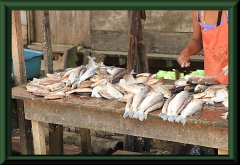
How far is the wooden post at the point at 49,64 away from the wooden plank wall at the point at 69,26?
428 centimetres

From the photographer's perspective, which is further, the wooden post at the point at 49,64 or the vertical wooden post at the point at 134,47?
the vertical wooden post at the point at 134,47

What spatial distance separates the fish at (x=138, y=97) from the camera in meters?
3.27

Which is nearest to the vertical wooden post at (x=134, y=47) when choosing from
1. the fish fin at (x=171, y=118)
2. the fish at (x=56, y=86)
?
the fish at (x=56, y=86)

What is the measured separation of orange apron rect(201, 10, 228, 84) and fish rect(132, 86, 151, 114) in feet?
4.15

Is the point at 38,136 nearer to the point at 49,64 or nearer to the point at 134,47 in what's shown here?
the point at 49,64

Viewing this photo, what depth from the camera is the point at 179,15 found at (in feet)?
25.9

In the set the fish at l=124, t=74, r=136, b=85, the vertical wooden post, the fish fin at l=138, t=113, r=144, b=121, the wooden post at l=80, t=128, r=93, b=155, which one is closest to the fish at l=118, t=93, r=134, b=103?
the fish at l=124, t=74, r=136, b=85

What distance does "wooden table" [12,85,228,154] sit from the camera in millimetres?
3113

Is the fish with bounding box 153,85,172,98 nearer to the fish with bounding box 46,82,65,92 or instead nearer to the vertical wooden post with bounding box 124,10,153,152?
→ the fish with bounding box 46,82,65,92

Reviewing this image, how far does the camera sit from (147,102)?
3270mm

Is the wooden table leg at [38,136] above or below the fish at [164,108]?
below
